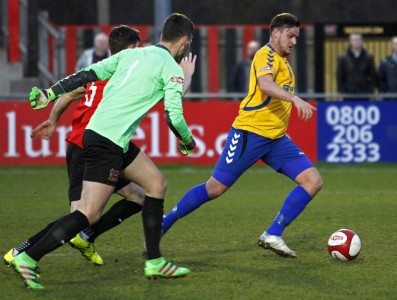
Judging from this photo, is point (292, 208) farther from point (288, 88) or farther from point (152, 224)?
point (152, 224)

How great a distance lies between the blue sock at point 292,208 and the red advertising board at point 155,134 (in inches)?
315

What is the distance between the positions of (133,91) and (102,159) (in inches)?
20.4

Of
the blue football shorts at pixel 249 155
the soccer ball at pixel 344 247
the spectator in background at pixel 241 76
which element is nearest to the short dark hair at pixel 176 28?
the blue football shorts at pixel 249 155

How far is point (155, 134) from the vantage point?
59.0 ft

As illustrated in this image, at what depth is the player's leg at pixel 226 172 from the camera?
10.0 m

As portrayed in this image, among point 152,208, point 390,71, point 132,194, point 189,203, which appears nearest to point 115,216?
point 132,194

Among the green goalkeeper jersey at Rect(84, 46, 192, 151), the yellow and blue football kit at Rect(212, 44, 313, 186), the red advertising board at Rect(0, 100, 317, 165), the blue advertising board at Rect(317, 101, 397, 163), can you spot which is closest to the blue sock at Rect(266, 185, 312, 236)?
the yellow and blue football kit at Rect(212, 44, 313, 186)

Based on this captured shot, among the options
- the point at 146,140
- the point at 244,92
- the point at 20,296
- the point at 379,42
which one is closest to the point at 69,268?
the point at 20,296

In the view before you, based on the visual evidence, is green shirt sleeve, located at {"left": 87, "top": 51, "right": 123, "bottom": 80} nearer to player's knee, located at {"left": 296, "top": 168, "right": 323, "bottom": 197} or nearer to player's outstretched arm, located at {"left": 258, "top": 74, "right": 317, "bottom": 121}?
player's outstretched arm, located at {"left": 258, "top": 74, "right": 317, "bottom": 121}

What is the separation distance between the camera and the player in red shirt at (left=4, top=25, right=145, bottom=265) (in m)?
9.45

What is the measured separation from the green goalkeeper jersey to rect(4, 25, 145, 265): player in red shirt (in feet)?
2.64

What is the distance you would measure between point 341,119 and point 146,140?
2.90 metres

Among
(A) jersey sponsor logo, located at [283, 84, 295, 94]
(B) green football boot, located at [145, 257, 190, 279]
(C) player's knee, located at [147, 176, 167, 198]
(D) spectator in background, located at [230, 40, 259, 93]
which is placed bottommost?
(B) green football boot, located at [145, 257, 190, 279]

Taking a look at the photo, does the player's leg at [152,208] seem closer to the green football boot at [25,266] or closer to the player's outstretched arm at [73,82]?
the player's outstretched arm at [73,82]
